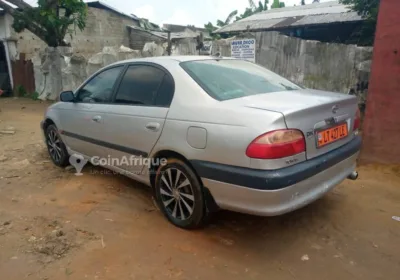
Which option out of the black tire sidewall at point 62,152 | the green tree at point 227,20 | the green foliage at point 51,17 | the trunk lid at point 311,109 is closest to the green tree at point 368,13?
the trunk lid at point 311,109

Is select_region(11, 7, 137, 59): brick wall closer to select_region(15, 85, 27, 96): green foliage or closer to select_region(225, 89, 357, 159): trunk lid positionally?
select_region(15, 85, 27, 96): green foliage

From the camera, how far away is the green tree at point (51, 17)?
11.8m

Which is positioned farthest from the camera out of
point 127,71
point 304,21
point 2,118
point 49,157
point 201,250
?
point 304,21

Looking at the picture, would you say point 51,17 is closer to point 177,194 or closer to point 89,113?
point 89,113

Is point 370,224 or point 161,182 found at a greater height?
point 161,182

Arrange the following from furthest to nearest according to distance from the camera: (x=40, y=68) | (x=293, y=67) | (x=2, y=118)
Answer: (x=40, y=68) < (x=2, y=118) < (x=293, y=67)

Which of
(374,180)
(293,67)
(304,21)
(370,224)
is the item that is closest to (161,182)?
(370,224)

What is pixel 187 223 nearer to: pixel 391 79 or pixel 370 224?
pixel 370 224

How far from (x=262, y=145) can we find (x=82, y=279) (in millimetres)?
1631

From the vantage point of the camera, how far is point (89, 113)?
12.9 ft

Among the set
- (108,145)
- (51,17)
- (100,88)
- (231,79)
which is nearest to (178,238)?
(108,145)

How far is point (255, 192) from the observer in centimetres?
243

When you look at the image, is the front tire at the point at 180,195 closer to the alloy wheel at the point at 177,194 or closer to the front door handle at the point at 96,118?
the alloy wheel at the point at 177,194

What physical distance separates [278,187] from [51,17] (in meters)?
11.8
